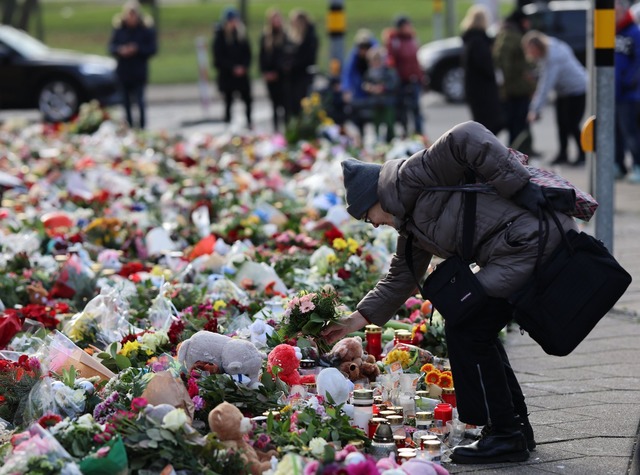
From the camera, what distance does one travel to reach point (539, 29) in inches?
874

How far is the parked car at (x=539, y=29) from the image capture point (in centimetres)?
2252

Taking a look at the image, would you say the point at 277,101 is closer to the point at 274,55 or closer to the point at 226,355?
the point at 274,55

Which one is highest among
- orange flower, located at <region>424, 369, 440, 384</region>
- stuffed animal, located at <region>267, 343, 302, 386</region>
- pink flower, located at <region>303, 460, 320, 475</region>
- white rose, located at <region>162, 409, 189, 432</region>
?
white rose, located at <region>162, 409, 189, 432</region>

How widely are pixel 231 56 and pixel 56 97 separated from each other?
584 centimetres

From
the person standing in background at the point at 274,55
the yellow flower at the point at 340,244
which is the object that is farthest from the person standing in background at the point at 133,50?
the yellow flower at the point at 340,244

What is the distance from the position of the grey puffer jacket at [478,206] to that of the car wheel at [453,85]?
19.2 meters

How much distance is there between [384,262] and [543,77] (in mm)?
7344

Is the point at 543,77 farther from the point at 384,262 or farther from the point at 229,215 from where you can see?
the point at 384,262

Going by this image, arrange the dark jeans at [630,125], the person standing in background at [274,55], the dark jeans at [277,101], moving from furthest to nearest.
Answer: the dark jeans at [277,101]
the person standing in background at [274,55]
the dark jeans at [630,125]

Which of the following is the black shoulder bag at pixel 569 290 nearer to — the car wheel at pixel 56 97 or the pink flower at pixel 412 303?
the pink flower at pixel 412 303

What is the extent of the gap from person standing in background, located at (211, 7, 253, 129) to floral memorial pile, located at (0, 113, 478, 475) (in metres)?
7.13

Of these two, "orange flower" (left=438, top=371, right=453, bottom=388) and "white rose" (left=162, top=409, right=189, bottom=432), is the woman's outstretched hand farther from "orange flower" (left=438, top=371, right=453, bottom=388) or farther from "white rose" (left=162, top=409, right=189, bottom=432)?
"white rose" (left=162, top=409, right=189, bottom=432)

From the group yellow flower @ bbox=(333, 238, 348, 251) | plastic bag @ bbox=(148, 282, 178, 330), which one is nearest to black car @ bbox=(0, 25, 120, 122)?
yellow flower @ bbox=(333, 238, 348, 251)

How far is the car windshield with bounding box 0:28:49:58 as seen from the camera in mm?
23109
